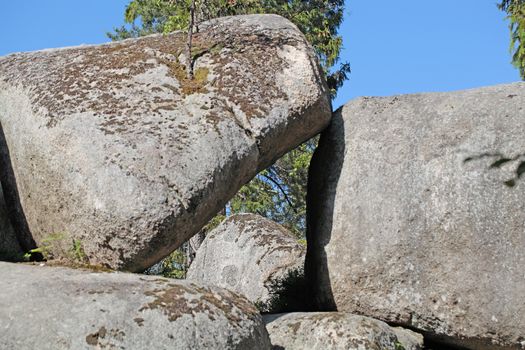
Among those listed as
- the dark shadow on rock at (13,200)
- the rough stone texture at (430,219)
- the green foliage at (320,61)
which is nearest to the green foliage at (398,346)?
the rough stone texture at (430,219)

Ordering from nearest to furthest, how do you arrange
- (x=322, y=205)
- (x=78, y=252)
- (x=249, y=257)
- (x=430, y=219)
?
(x=78, y=252), (x=430, y=219), (x=322, y=205), (x=249, y=257)

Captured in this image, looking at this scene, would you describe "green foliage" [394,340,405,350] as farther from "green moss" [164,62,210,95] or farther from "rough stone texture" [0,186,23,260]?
"rough stone texture" [0,186,23,260]

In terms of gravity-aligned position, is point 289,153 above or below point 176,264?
above

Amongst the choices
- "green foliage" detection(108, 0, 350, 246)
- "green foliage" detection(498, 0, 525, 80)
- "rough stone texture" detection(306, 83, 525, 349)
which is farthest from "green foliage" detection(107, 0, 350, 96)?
"rough stone texture" detection(306, 83, 525, 349)

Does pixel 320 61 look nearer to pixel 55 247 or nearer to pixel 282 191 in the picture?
pixel 282 191

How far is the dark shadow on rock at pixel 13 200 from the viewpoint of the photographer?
7.80 meters

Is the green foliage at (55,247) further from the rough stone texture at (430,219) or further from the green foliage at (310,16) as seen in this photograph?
the green foliage at (310,16)

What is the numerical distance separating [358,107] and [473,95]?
1235 millimetres

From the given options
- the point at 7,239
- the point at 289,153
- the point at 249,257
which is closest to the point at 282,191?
the point at 289,153

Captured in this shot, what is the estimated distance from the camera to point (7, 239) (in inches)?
308

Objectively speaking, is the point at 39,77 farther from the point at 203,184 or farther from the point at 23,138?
the point at 203,184

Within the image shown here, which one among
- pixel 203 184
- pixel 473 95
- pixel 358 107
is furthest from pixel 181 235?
pixel 473 95

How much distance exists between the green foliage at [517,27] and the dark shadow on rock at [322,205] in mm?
2080

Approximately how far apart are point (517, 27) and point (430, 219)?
3324 mm
